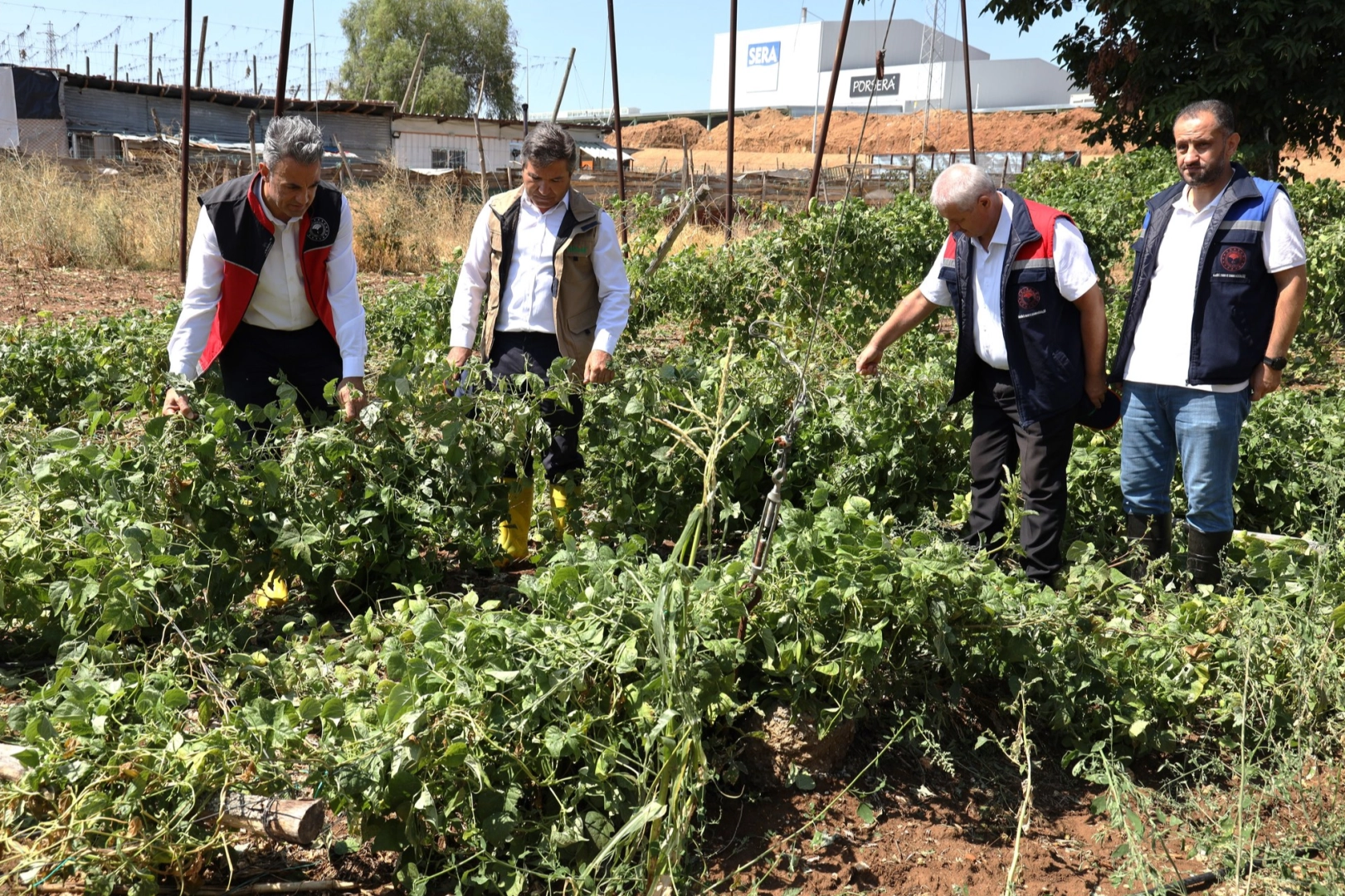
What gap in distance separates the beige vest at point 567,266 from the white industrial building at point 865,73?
48800mm

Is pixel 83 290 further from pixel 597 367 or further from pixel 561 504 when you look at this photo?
pixel 597 367

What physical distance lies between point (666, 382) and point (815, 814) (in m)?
1.79

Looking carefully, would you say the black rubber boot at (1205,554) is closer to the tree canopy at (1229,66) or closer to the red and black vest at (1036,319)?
the red and black vest at (1036,319)

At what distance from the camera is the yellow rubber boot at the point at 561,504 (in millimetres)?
3865

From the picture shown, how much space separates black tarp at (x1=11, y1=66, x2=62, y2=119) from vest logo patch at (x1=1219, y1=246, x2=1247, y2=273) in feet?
114

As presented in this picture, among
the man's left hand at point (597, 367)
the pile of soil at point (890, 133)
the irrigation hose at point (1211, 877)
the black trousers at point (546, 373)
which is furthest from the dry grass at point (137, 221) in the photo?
the pile of soil at point (890, 133)

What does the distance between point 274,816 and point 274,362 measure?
2.02 m

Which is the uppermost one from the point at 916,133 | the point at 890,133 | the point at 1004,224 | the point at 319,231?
the point at 890,133

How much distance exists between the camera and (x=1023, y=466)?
3.51 m

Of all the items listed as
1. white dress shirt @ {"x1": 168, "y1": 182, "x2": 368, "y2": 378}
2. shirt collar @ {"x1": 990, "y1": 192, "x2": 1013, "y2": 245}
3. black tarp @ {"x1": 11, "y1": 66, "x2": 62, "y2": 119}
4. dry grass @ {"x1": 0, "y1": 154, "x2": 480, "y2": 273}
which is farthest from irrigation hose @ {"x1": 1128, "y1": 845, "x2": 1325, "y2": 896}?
black tarp @ {"x1": 11, "y1": 66, "x2": 62, "y2": 119}

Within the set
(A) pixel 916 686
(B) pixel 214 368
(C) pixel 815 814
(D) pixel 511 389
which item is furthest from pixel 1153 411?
(B) pixel 214 368

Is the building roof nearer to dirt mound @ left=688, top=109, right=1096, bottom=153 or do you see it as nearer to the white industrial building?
dirt mound @ left=688, top=109, right=1096, bottom=153

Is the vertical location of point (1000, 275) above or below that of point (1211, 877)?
above

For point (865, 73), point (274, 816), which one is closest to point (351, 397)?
point (274, 816)
